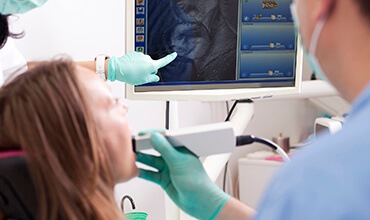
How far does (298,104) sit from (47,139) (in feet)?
8.28

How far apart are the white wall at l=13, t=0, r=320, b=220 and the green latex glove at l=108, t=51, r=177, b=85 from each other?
0.26 m

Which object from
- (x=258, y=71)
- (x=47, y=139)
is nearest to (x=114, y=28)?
(x=258, y=71)

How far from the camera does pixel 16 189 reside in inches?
41.8

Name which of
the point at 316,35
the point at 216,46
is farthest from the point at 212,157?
the point at 316,35

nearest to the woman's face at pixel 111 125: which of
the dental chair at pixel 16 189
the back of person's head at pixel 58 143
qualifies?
the back of person's head at pixel 58 143

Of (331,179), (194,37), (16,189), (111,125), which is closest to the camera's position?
(331,179)

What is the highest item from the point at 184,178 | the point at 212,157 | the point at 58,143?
the point at 58,143

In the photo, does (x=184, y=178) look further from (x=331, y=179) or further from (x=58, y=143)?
(x=331, y=179)

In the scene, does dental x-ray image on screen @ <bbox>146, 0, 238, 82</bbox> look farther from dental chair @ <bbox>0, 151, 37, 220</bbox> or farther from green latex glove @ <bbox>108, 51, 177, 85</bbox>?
dental chair @ <bbox>0, 151, 37, 220</bbox>

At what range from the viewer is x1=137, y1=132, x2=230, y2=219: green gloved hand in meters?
1.25

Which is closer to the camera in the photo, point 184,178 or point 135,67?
point 184,178

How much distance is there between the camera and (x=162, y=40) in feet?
6.26

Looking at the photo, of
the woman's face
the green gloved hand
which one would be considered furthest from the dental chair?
the green gloved hand

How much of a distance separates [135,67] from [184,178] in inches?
22.6
